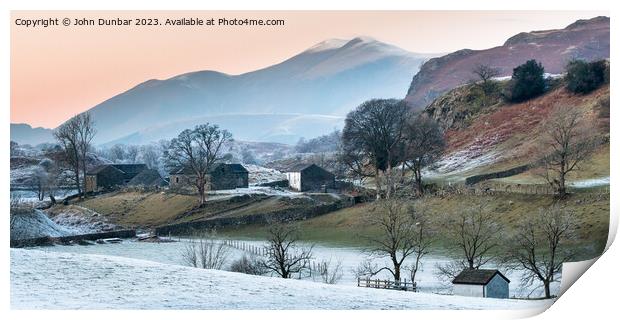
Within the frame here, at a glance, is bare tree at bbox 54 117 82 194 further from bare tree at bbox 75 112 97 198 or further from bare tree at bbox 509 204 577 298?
bare tree at bbox 509 204 577 298

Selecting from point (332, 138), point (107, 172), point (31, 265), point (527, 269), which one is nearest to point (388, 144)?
point (332, 138)

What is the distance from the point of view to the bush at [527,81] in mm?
21047

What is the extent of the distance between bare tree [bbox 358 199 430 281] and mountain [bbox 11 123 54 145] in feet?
21.2

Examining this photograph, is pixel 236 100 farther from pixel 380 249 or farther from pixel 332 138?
pixel 380 249

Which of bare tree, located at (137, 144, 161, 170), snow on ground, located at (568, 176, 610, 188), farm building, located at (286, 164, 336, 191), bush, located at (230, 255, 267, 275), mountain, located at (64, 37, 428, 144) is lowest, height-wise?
bush, located at (230, 255, 267, 275)

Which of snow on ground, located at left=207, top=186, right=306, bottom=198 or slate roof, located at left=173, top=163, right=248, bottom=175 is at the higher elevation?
slate roof, located at left=173, top=163, right=248, bottom=175

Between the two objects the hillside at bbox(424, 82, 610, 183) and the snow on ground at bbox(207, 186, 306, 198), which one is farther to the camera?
the snow on ground at bbox(207, 186, 306, 198)

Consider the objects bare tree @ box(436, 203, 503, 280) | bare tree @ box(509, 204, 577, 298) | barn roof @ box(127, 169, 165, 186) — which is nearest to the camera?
bare tree @ box(509, 204, 577, 298)

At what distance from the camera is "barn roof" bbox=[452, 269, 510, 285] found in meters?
17.7

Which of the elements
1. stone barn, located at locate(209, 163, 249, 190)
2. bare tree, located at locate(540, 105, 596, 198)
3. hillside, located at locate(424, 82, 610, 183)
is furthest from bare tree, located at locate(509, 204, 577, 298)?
stone barn, located at locate(209, 163, 249, 190)

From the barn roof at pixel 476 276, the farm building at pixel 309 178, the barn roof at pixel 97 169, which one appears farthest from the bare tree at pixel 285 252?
the barn roof at pixel 97 169

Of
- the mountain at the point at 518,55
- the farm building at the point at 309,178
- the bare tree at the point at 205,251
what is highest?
the mountain at the point at 518,55

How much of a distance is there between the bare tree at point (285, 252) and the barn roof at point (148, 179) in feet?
7.68

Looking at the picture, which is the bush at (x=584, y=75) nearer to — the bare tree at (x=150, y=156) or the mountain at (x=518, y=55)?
the mountain at (x=518, y=55)
